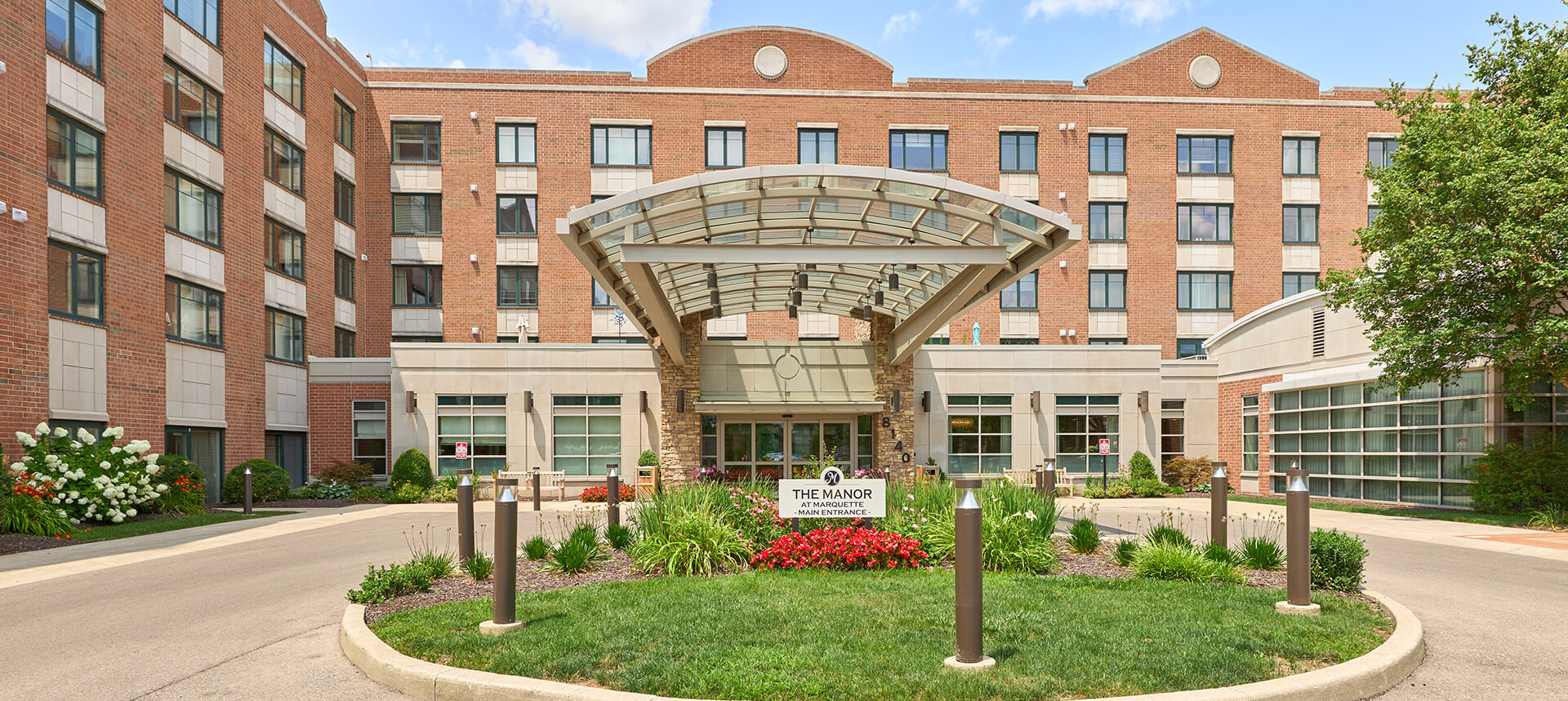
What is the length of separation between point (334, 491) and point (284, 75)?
13.0 meters

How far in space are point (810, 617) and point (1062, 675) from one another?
7.18ft

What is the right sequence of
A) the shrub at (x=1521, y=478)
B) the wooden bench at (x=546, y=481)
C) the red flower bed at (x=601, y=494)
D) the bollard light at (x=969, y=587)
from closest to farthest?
the bollard light at (x=969, y=587) < the shrub at (x=1521, y=478) < the red flower bed at (x=601, y=494) < the wooden bench at (x=546, y=481)

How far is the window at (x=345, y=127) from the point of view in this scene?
3303cm

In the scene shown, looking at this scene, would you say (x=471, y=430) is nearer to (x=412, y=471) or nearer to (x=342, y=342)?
(x=412, y=471)

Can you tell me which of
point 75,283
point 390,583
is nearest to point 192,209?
point 75,283

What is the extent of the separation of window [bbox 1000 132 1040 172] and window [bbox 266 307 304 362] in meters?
24.3

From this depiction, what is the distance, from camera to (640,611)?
786 cm

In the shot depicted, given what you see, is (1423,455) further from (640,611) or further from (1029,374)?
(640,611)

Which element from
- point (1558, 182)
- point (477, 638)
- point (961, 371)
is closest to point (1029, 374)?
point (961, 371)

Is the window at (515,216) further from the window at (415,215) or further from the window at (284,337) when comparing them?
the window at (284,337)

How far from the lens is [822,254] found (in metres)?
16.1

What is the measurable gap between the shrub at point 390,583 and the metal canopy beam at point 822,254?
24.3ft

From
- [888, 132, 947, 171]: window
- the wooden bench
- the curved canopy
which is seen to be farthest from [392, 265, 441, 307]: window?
the curved canopy

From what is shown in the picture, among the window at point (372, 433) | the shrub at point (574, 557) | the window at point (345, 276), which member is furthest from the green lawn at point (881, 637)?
the window at point (345, 276)
